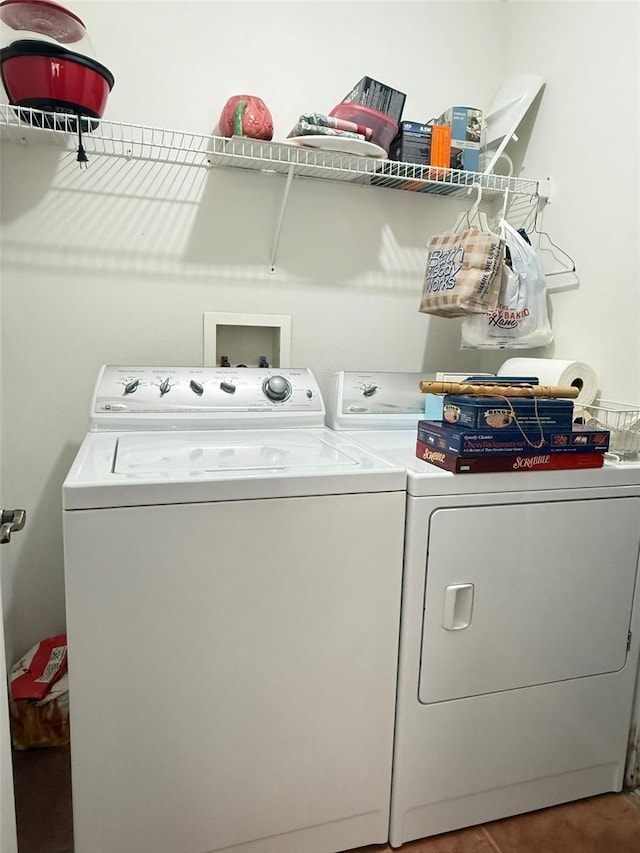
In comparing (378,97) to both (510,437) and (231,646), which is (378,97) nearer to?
(510,437)

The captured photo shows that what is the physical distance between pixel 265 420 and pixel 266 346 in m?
0.44

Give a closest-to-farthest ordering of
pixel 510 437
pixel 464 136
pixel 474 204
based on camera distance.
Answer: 1. pixel 510 437
2. pixel 464 136
3. pixel 474 204

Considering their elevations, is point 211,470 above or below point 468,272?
below

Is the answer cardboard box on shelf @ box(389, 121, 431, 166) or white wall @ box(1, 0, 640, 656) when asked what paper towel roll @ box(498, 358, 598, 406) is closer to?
white wall @ box(1, 0, 640, 656)

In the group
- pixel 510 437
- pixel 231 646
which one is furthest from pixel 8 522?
pixel 510 437

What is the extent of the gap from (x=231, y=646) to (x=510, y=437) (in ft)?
2.45

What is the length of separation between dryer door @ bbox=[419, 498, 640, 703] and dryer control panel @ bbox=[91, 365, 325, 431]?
0.64 meters

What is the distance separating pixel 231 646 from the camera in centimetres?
113

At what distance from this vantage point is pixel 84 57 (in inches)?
53.3

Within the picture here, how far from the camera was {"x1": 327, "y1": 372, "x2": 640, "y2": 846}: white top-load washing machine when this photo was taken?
4.09 feet

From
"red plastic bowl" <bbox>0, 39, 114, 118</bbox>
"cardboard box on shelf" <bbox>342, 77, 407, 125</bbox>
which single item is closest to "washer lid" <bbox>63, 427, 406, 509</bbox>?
"red plastic bowl" <bbox>0, 39, 114, 118</bbox>

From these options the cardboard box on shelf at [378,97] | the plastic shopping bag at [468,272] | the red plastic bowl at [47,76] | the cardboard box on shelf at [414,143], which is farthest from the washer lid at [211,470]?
the cardboard box on shelf at [378,97]

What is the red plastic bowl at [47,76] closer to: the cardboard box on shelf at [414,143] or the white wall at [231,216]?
the white wall at [231,216]

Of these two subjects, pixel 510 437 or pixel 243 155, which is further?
pixel 243 155
